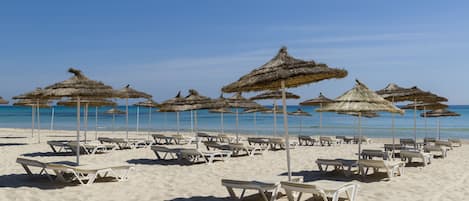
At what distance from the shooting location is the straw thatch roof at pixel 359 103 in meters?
8.18

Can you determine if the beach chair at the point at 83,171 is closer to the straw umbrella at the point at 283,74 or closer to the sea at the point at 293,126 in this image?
the straw umbrella at the point at 283,74

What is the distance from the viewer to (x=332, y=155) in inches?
506

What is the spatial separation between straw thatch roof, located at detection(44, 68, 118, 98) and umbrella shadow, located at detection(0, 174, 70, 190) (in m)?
1.45

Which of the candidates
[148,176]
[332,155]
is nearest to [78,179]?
[148,176]

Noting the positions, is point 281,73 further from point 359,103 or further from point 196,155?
point 196,155

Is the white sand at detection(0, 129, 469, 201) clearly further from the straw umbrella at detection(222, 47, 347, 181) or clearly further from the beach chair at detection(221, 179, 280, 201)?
the straw umbrella at detection(222, 47, 347, 181)

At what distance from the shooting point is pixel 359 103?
8289mm

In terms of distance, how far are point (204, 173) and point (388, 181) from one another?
3.42 m

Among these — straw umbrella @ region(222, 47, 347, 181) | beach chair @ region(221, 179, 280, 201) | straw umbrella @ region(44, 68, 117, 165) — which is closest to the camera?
beach chair @ region(221, 179, 280, 201)

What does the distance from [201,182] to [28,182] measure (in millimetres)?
2882

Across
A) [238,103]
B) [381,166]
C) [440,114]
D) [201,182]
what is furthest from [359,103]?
[440,114]

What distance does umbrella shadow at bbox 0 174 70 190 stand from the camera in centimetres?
713

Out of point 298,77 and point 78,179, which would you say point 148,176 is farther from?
point 298,77

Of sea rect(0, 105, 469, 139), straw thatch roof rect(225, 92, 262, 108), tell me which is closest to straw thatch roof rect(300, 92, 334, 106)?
sea rect(0, 105, 469, 139)
